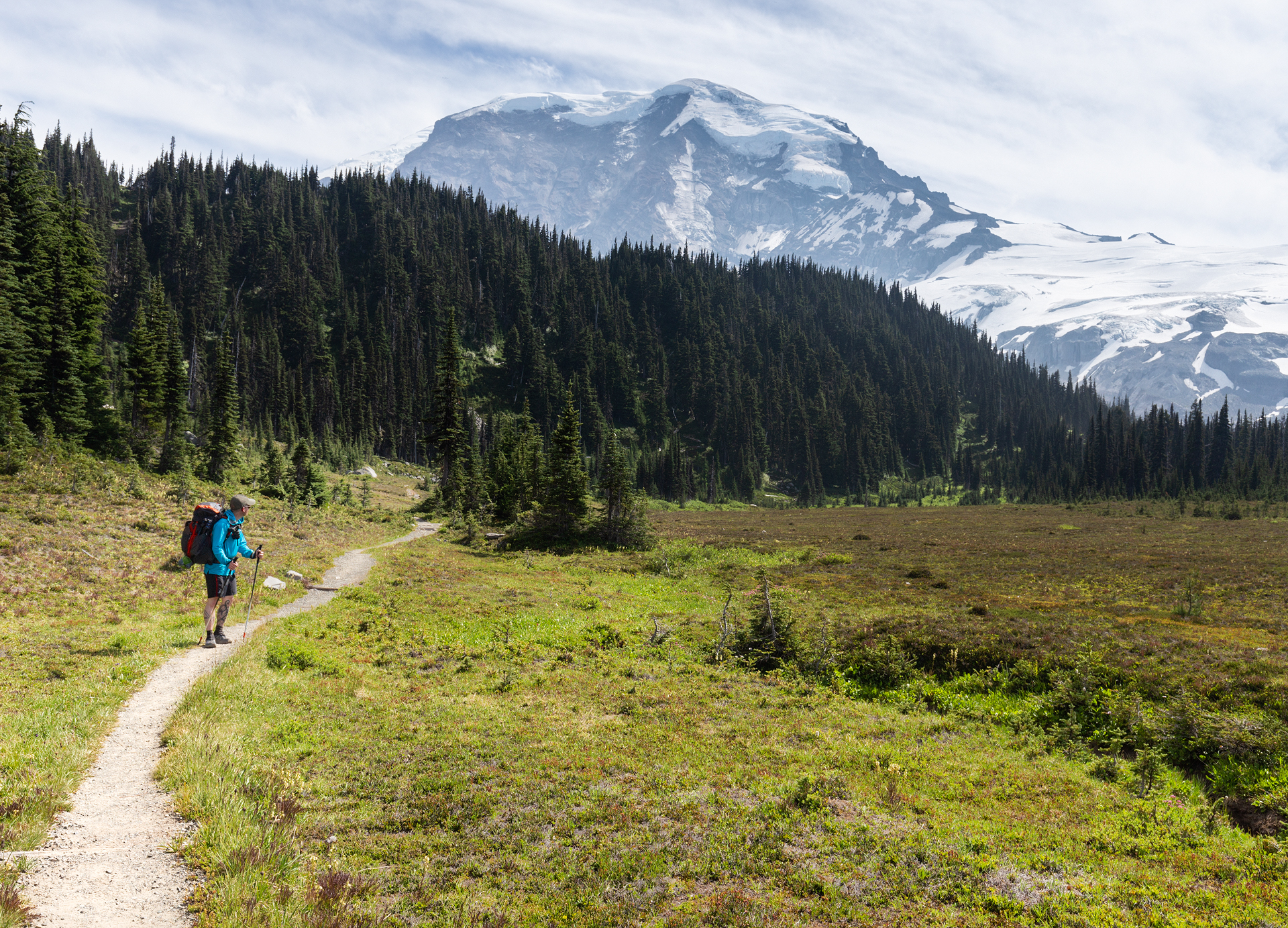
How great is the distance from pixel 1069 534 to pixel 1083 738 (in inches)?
2567

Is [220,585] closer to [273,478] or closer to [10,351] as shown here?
[10,351]

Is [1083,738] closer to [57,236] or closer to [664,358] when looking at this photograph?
[57,236]

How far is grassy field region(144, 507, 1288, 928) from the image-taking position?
796 cm

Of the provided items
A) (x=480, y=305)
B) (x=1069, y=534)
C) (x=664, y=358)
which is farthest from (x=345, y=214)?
(x=1069, y=534)

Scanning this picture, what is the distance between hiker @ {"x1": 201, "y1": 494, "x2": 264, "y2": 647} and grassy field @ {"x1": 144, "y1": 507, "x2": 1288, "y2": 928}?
58.0 inches

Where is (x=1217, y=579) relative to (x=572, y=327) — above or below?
below

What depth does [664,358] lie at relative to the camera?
195500 millimetres

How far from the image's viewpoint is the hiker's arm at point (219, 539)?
1462 centimetres

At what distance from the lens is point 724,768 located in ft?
40.6

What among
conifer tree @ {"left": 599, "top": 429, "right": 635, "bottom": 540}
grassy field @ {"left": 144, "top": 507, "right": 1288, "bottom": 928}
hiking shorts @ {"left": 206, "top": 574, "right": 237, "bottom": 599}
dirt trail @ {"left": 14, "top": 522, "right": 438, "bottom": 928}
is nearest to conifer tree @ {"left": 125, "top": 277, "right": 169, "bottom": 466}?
conifer tree @ {"left": 599, "top": 429, "right": 635, "bottom": 540}

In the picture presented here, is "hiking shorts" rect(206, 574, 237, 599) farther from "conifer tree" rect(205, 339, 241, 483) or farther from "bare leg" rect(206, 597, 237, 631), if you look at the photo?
"conifer tree" rect(205, 339, 241, 483)

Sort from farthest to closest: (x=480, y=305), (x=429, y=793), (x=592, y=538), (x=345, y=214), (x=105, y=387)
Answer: (x=345, y=214), (x=480, y=305), (x=592, y=538), (x=105, y=387), (x=429, y=793)

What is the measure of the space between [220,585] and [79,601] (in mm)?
→ 6246

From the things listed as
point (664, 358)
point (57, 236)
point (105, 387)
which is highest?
point (664, 358)
